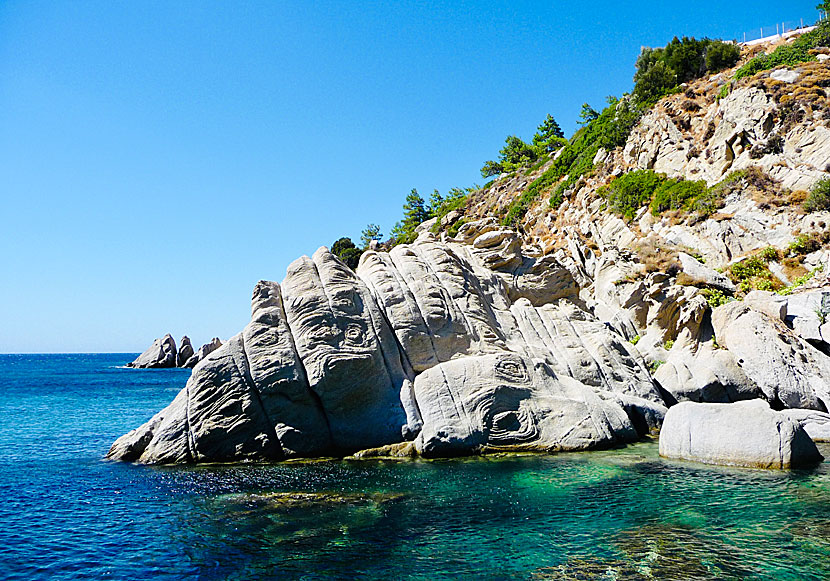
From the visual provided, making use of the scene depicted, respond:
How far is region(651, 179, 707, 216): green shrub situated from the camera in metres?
38.1

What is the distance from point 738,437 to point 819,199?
21639mm

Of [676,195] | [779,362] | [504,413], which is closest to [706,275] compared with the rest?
[779,362]

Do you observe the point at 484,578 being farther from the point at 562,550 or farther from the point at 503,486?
the point at 503,486

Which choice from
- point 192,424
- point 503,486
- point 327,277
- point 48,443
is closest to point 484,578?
point 503,486

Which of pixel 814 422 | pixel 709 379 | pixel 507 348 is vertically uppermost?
pixel 507 348

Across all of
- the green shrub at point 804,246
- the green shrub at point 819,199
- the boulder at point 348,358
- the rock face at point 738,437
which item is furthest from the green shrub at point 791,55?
the boulder at point 348,358

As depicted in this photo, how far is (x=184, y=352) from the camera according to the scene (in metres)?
107

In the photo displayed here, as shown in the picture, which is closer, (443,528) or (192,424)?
(443,528)

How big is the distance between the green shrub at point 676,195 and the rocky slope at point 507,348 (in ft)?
13.7

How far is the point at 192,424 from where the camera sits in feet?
58.7

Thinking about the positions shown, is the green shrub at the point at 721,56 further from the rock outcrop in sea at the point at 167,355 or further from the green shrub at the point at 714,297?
the rock outcrop in sea at the point at 167,355

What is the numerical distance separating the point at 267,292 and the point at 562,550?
Result: 44.2ft

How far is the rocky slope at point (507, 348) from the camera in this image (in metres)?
18.0

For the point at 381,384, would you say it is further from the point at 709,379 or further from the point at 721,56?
the point at 721,56
